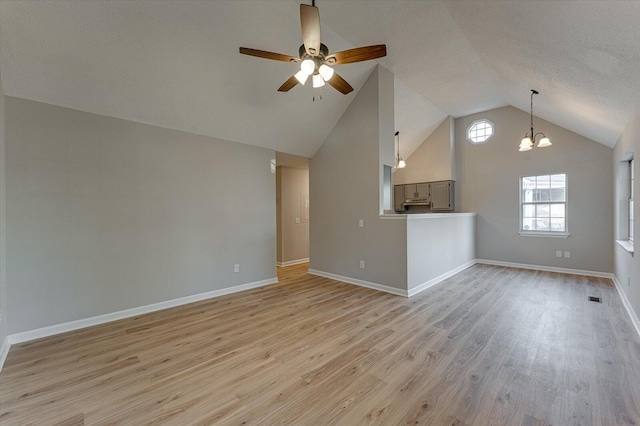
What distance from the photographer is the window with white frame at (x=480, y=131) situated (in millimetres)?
6395

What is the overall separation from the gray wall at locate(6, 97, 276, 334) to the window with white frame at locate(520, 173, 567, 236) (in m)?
6.01

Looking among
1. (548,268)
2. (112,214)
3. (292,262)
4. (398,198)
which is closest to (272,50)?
(112,214)

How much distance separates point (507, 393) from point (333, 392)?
1.24 m

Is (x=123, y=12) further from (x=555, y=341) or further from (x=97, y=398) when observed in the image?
(x=555, y=341)

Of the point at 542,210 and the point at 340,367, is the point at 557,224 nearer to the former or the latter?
the point at 542,210

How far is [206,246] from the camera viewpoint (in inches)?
162

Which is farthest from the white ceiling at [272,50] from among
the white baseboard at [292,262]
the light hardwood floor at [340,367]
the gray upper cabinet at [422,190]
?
the white baseboard at [292,262]

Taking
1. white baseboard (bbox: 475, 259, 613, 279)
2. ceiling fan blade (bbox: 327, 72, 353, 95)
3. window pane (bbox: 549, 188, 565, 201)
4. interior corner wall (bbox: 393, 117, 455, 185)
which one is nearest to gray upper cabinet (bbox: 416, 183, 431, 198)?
interior corner wall (bbox: 393, 117, 455, 185)

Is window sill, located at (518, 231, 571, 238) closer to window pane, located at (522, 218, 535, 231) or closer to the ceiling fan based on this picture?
window pane, located at (522, 218, 535, 231)

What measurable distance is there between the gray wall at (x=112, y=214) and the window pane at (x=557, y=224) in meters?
6.33

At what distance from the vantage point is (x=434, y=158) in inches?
271

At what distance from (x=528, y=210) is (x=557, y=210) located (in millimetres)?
485

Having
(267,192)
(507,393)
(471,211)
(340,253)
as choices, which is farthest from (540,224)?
(267,192)

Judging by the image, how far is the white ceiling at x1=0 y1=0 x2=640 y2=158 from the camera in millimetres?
2271
